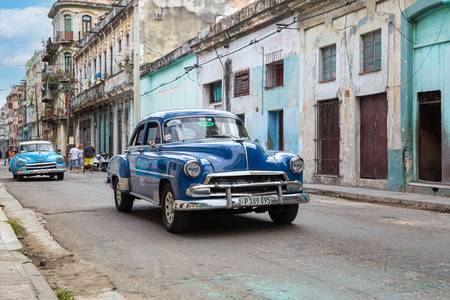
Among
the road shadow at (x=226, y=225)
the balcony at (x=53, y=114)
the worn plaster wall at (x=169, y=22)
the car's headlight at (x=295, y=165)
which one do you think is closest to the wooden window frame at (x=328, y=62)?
the road shadow at (x=226, y=225)

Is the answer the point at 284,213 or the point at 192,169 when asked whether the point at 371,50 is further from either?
the point at 192,169

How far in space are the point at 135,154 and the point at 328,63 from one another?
10932 millimetres

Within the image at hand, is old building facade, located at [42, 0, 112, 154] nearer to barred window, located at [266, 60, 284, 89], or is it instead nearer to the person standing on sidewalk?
the person standing on sidewalk

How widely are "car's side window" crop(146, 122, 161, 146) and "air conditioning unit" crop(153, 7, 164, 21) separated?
1090 inches

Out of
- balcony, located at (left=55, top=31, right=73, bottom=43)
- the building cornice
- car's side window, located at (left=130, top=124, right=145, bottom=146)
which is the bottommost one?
car's side window, located at (left=130, top=124, right=145, bottom=146)

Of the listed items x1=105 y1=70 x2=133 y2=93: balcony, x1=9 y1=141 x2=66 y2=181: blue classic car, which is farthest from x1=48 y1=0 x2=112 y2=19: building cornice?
x1=9 y1=141 x2=66 y2=181: blue classic car

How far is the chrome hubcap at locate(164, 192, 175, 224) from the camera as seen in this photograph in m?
8.65

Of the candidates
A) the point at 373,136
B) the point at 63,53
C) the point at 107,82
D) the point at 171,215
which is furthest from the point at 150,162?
the point at 63,53

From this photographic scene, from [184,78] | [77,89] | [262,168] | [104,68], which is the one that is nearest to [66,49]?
[77,89]

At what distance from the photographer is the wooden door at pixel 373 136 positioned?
55.9ft

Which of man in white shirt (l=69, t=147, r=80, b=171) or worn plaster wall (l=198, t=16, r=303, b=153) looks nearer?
worn plaster wall (l=198, t=16, r=303, b=153)

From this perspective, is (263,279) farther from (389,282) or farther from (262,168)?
(262,168)

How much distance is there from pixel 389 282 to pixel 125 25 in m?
36.5

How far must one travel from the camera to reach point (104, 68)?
47.2 m
